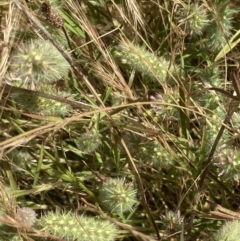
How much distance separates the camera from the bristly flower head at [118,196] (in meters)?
1.27

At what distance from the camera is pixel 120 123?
1.31m

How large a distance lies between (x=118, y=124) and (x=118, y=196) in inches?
6.3

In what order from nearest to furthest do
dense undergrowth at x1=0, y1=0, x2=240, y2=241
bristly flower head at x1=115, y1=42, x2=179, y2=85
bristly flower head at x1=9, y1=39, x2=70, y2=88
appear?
bristly flower head at x1=9, y1=39, x2=70, y2=88
dense undergrowth at x1=0, y1=0, x2=240, y2=241
bristly flower head at x1=115, y1=42, x2=179, y2=85

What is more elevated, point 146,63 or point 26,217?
point 146,63

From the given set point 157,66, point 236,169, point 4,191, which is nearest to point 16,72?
point 4,191

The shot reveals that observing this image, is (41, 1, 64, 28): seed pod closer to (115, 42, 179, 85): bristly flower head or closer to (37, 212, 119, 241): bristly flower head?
(115, 42, 179, 85): bristly flower head

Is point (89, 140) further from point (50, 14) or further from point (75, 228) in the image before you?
point (50, 14)

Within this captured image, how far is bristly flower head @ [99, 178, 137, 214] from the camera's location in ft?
4.16

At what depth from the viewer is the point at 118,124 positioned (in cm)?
129

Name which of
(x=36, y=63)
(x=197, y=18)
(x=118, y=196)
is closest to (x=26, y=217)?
(x=118, y=196)

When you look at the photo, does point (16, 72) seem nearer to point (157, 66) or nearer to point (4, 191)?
point (4, 191)

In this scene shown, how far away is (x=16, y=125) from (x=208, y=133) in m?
0.45

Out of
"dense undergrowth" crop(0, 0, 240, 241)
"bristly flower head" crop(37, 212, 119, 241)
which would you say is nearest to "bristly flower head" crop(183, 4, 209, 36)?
"dense undergrowth" crop(0, 0, 240, 241)

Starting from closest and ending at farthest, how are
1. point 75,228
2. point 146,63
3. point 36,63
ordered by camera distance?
point 36,63 → point 75,228 → point 146,63
